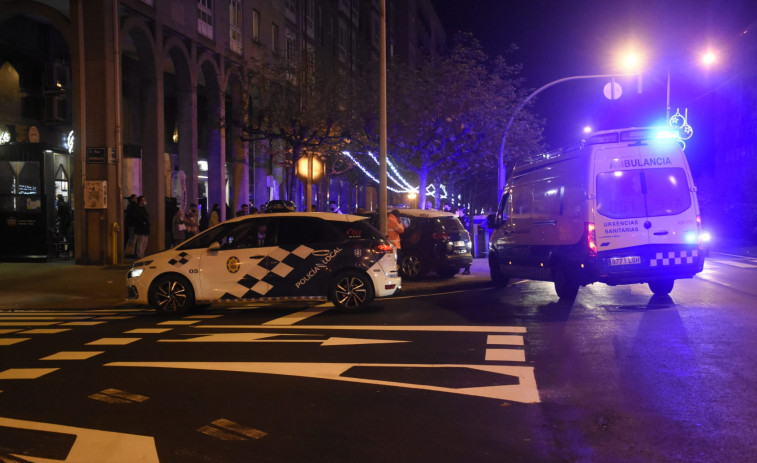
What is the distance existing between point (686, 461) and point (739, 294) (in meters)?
9.60

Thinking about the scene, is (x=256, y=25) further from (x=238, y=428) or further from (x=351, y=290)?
(x=238, y=428)

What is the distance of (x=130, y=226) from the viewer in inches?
823

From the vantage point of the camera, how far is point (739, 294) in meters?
12.9

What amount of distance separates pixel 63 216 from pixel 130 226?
474 centimetres

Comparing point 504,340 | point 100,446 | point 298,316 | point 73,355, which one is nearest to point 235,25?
point 298,316

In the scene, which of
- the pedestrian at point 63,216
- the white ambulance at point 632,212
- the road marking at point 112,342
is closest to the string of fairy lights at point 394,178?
Result: the pedestrian at point 63,216

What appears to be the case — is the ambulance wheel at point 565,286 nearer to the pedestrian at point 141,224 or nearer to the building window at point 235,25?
the pedestrian at point 141,224

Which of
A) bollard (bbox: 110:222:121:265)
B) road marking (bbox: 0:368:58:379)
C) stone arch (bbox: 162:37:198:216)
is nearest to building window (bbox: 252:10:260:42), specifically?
stone arch (bbox: 162:37:198:216)

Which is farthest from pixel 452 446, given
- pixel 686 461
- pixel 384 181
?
pixel 384 181

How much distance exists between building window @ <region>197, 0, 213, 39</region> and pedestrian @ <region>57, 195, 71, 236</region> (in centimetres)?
759

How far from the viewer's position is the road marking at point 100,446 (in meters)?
4.67

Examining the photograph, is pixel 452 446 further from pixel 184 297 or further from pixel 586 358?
pixel 184 297

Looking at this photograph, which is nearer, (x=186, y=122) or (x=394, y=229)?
(x=394, y=229)

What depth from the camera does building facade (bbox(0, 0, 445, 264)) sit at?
65.9 ft
